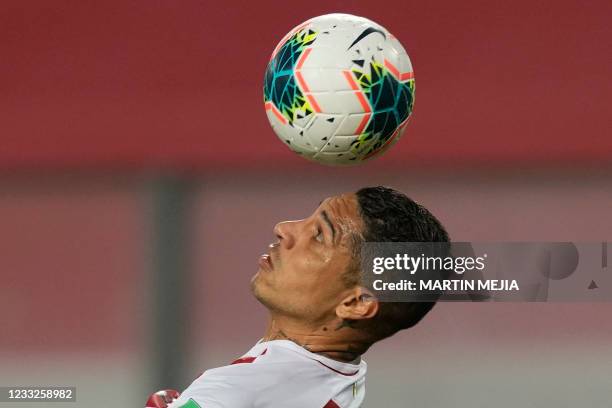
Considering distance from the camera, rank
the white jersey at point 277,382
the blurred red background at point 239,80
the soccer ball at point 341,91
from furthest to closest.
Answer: the blurred red background at point 239,80, the soccer ball at point 341,91, the white jersey at point 277,382

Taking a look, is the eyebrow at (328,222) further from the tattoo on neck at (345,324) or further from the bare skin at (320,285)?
the tattoo on neck at (345,324)

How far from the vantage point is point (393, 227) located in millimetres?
2461

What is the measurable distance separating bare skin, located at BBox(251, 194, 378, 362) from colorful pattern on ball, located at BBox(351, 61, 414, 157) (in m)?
0.22

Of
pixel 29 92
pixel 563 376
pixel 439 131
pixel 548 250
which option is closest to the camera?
pixel 548 250

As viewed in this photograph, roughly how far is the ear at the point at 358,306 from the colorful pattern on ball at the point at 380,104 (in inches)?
15.2

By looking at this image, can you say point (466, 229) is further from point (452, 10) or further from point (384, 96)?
point (384, 96)

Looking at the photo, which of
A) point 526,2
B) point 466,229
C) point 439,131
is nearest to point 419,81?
point 439,131

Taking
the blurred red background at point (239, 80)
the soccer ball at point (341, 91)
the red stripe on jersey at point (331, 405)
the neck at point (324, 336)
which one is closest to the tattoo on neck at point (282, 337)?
the neck at point (324, 336)

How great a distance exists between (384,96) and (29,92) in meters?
3.20

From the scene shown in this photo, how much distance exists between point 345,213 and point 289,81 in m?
0.38

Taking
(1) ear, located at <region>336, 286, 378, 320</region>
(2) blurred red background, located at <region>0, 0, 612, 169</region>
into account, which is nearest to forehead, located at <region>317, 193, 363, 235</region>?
(1) ear, located at <region>336, 286, 378, 320</region>

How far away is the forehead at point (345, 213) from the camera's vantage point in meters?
2.49

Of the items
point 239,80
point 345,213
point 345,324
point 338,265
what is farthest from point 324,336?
point 239,80

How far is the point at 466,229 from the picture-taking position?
4.49m
